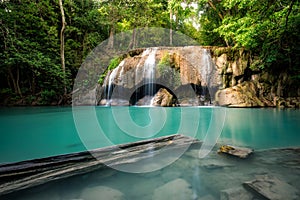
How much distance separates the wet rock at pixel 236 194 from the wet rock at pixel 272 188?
0.07 metres

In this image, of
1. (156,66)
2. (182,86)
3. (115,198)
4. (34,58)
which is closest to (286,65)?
(182,86)

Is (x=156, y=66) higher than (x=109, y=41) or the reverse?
the reverse

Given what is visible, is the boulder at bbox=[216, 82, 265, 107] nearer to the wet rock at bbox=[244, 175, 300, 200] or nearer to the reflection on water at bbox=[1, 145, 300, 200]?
the reflection on water at bbox=[1, 145, 300, 200]

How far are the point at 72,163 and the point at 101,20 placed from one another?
16363mm

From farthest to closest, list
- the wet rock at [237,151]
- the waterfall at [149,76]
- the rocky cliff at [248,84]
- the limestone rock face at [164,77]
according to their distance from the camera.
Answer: the waterfall at [149,76] < the limestone rock face at [164,77] < the rocky cliff at [248,84] < the wet rock at [237,151]

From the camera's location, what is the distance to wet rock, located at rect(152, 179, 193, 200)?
1.28 meters

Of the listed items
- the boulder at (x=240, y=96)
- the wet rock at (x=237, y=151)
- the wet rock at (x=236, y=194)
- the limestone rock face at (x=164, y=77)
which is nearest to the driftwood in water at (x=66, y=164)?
the wet rock at (x=237, y=151)

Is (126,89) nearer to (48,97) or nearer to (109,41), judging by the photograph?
(48,97)

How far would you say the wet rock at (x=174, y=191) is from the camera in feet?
4.20

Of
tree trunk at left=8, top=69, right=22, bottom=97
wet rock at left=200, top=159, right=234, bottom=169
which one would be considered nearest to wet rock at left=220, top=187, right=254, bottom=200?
wet rock at left=200, top=159, right=234, bottom=169

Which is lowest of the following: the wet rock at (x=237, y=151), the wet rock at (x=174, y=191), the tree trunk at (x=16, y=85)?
the wet rock at (x=174, y=191)

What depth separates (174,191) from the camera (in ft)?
4.45

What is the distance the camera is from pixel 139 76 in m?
11.6

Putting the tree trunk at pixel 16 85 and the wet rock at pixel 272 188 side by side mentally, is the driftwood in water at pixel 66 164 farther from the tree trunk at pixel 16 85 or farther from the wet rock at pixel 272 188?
the tree trunk at pixel 16 85
